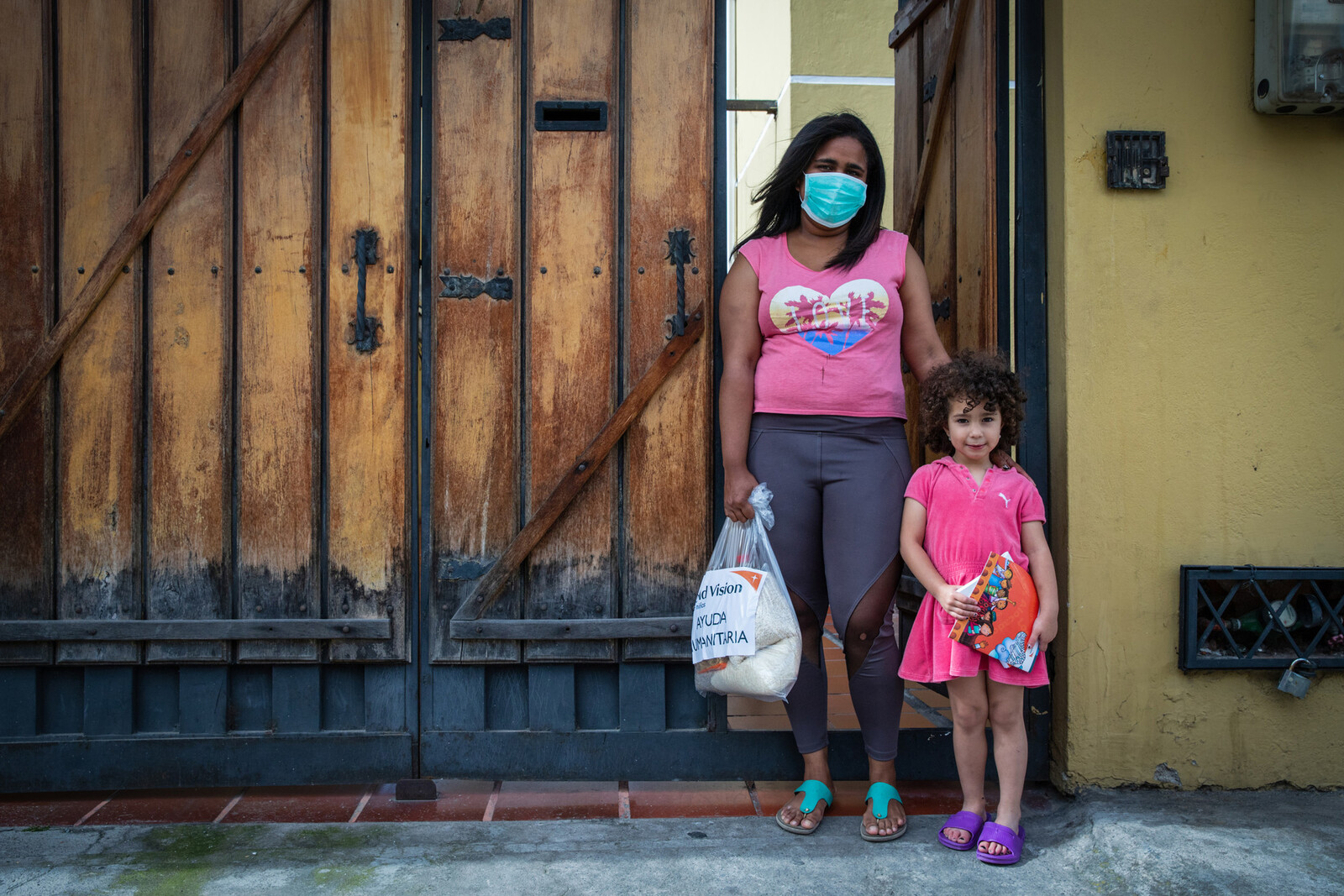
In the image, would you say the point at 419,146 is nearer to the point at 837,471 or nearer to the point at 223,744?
the point at 837,471

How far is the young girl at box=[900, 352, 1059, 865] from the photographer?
2.28m

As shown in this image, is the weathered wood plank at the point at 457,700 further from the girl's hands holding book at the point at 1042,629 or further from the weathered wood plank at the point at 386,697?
the girl's hands holding book at the point at 1042,629

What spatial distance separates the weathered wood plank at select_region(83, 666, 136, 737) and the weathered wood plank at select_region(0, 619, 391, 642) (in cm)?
12

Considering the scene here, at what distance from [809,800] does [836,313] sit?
49.9 inches

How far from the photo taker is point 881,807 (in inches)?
94.4

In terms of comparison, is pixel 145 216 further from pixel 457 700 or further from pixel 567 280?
pixel 457 700

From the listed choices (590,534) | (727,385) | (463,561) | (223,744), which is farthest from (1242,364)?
(223,744)

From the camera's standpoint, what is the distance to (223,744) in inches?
106

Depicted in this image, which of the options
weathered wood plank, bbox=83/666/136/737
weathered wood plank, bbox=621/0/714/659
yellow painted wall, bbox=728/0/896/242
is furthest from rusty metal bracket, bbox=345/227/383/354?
yellow painted wall, bbox=728/0/896/242

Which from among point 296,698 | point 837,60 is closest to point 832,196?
point 296,698

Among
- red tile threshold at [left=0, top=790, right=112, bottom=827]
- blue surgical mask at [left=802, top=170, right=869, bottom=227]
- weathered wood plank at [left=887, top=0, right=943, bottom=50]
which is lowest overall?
red tile threshold at [left=0, top=790, right=112, bottom=827]

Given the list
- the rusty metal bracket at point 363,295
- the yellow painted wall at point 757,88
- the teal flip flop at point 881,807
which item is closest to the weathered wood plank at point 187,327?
the rusty metal bracket at point 363,295

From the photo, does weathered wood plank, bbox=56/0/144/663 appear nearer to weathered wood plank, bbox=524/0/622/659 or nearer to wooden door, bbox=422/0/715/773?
wooden door, bbox=422/0/715/773

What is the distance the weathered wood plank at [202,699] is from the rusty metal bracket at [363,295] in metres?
1.01
